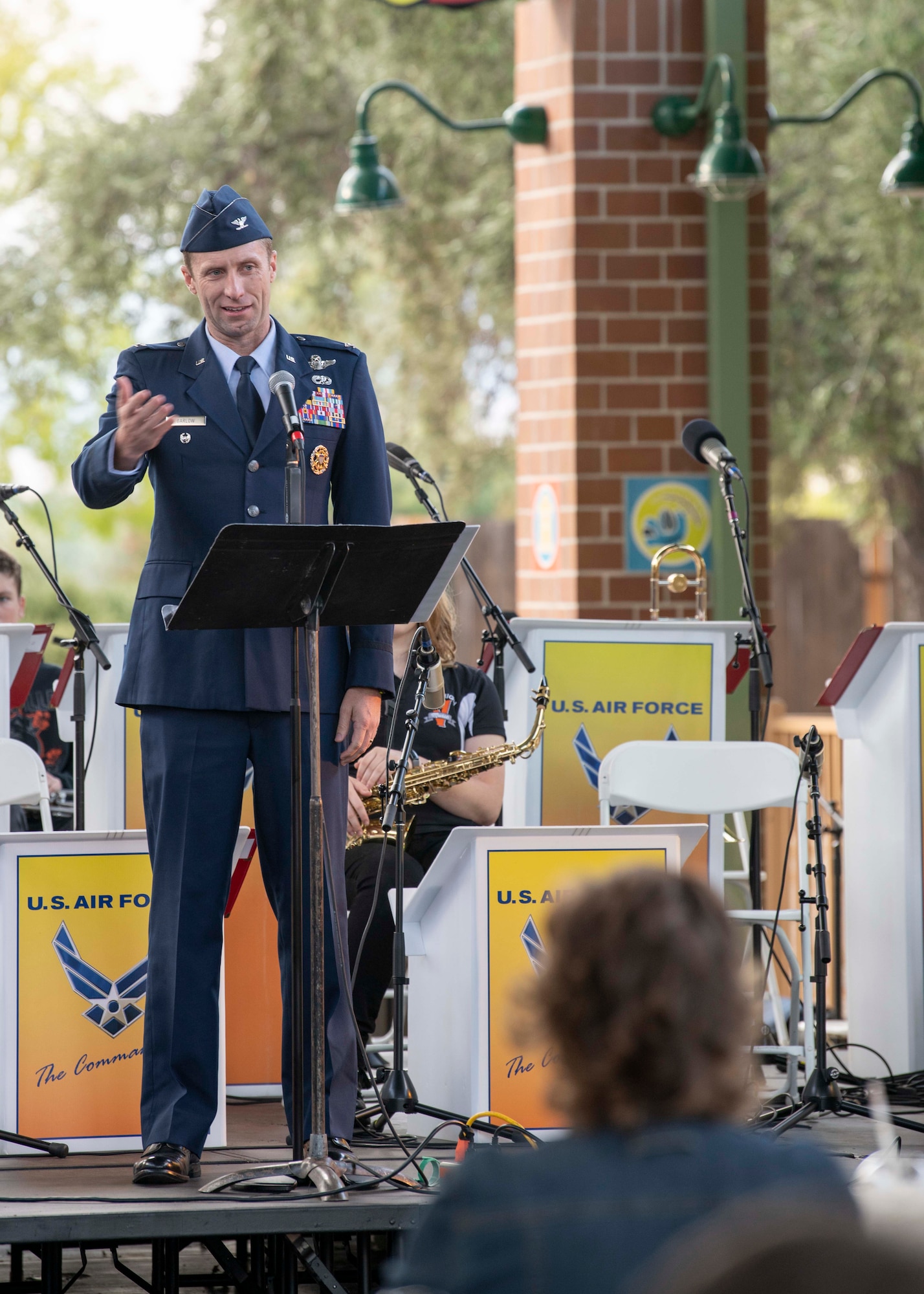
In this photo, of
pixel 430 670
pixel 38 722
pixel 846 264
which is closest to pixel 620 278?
pixel 38 722

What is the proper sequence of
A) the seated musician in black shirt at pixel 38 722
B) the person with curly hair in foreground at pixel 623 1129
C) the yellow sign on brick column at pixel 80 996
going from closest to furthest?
the person with curly hair in foreground at pixel 623 1129 < the yellow sign on brick column at pixel 80 996 < the seated musician in black shirt at pixel 38 722

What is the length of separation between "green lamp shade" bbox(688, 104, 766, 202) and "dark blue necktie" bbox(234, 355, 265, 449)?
2677 millimetres

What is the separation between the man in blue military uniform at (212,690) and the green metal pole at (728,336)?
2.72 m

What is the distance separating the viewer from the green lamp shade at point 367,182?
21.7 ft

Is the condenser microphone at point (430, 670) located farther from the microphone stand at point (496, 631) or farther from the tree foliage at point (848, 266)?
the tree foliage at point (848, 266)

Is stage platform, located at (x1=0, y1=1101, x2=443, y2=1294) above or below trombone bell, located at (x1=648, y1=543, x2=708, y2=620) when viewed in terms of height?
below

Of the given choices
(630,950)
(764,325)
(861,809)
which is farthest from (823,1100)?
(764,325)

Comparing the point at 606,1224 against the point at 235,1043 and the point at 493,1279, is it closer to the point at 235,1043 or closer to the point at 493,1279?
the point at 493,1279

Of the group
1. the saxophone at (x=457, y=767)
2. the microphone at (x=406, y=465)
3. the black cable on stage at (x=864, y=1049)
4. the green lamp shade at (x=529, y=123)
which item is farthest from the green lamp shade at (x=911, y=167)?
the black cable on stage at (x=864, y=1049)

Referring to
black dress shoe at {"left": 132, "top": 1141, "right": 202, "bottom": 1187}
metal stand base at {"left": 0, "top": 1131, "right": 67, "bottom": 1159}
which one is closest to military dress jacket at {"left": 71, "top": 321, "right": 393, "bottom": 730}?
black dress shoe at {"left": 132, "top": 1141, "right": 202, "bottom": 1187}

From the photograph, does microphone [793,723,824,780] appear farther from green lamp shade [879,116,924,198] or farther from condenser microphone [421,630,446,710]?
green lamp shade [879,116,924,198]

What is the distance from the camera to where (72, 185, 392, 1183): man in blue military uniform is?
319 cm

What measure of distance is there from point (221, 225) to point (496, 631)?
1595mm

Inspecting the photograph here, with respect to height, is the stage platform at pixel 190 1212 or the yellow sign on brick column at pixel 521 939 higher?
the yellow sign on brick column at pixel 521 939
